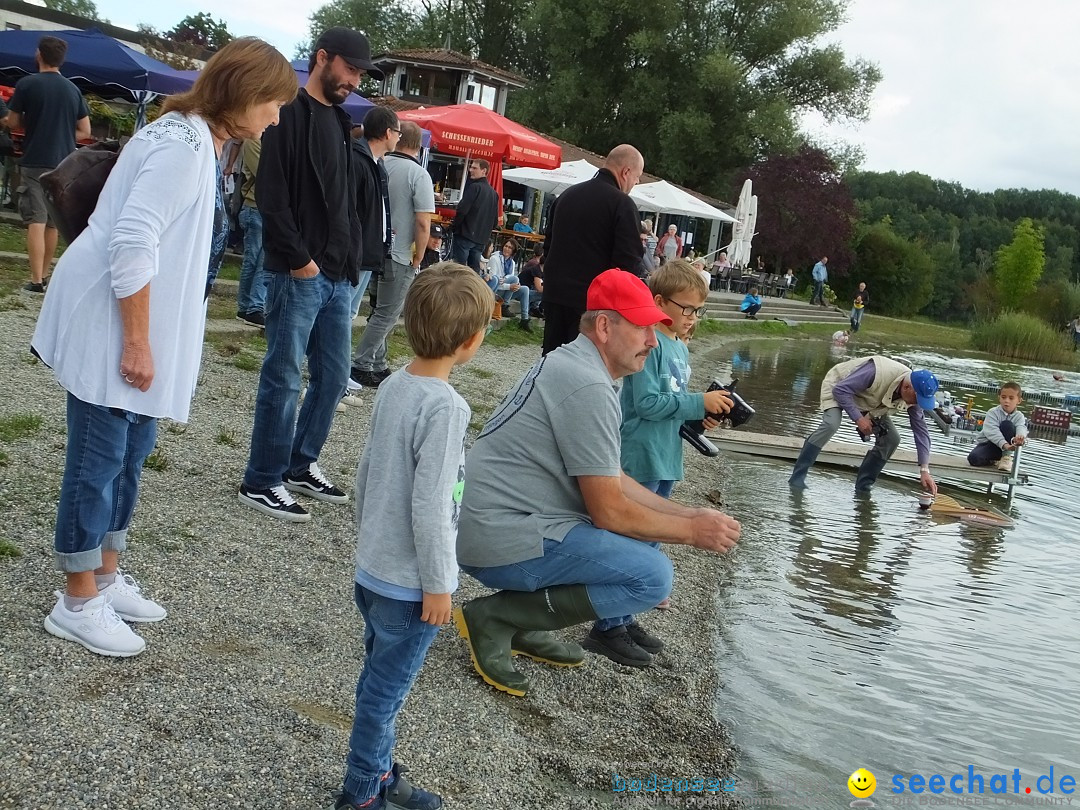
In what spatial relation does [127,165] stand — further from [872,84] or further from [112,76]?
[872,84]

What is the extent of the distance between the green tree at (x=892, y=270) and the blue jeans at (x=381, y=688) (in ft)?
192

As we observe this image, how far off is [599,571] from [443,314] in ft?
4.51

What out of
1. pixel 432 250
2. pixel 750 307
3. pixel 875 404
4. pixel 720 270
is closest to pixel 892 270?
pixel 720 270

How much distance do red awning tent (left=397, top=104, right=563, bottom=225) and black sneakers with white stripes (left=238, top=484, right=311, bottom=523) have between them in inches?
490

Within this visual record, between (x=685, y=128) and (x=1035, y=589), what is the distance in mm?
37807

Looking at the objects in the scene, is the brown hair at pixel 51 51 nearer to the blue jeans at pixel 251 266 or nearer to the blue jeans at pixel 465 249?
A: the blue jeans at pixel 251 266

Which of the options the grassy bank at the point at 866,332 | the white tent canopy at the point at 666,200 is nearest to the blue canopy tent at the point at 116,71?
the grassy bank at the point at 866,332

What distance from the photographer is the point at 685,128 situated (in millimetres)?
42906

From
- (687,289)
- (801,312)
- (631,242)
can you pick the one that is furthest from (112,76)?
(801,312)

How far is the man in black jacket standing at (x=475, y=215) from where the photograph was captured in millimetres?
12156

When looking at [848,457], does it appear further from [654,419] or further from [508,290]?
[508,290]

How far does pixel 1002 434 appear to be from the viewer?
1120cm

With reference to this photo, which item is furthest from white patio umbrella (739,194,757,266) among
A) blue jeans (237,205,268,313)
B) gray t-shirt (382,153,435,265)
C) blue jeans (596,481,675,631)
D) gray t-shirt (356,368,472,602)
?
gray t-shirt (356,368,472,602)

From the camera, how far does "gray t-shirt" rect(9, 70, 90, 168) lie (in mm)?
8875
